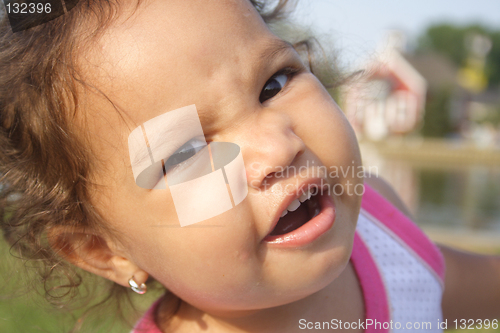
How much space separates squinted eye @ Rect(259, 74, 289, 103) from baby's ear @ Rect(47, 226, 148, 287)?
53 cm

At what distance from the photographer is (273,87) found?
1022mm

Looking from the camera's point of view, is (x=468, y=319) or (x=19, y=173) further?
(x=468, y=319)

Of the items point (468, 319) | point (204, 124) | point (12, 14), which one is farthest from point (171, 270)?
point (468, 319)

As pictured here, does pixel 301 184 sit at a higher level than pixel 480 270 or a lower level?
higher

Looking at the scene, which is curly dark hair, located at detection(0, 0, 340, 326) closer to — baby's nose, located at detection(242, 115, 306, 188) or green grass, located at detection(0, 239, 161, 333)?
green grass, located at detection(0, 239, 161, 333)

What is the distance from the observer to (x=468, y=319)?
154cm

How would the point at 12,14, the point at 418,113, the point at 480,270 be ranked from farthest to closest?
the point at 418,113
the point at 480,270
the point at 12,14

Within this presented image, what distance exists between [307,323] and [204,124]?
2.01 ft

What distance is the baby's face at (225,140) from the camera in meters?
0.89

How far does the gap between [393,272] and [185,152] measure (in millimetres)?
775

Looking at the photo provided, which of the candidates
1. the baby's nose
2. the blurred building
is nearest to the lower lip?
the baby's nose

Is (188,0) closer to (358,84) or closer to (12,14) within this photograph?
(12,14)

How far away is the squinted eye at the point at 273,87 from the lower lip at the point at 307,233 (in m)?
0.29

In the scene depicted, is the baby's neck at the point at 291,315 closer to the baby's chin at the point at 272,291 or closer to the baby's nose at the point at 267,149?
the baby's chin at the point at 272,291
